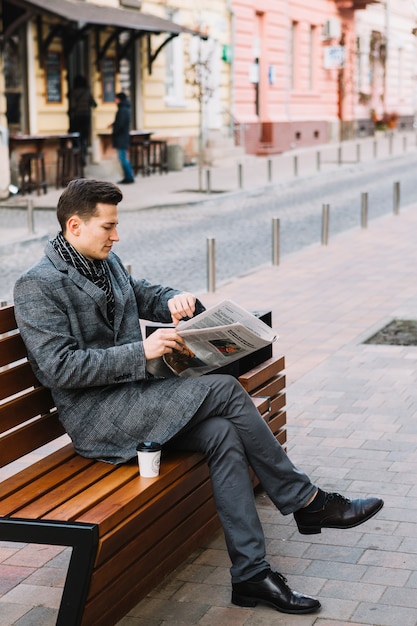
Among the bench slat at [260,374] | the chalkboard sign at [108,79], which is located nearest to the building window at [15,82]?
the chalkboard sign at [108,79]

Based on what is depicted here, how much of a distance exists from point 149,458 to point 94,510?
1.19 feet

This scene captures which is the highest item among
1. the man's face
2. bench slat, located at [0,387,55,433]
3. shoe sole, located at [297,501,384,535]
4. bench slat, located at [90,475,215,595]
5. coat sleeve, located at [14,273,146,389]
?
the man's face

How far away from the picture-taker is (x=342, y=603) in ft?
13.4

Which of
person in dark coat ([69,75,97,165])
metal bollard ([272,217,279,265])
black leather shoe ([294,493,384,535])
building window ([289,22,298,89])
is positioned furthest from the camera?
building window ([289,22,298,89])

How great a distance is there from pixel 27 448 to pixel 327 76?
38774 millimetres

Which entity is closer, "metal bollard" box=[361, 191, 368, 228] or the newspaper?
the newspaper

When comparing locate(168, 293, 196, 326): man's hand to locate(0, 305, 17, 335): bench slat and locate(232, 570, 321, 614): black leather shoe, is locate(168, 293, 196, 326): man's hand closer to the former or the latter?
locate(0, 305, 17, 335): bench slat

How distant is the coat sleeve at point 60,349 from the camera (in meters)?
4.10

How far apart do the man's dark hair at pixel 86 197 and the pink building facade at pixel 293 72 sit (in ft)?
95.0

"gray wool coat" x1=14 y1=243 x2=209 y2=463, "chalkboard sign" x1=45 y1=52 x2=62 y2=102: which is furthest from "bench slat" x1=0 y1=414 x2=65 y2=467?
"chalkboard sign" x1=45 y1=52 x2=62 y2=102

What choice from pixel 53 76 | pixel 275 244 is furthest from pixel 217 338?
pixel 53 76

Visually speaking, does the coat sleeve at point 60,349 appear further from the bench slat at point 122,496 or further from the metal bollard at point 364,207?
the metal bollard at point 364,207

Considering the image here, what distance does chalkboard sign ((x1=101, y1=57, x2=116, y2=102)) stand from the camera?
2673cm

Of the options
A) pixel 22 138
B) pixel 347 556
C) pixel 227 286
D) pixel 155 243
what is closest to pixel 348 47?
pixel 22 138
